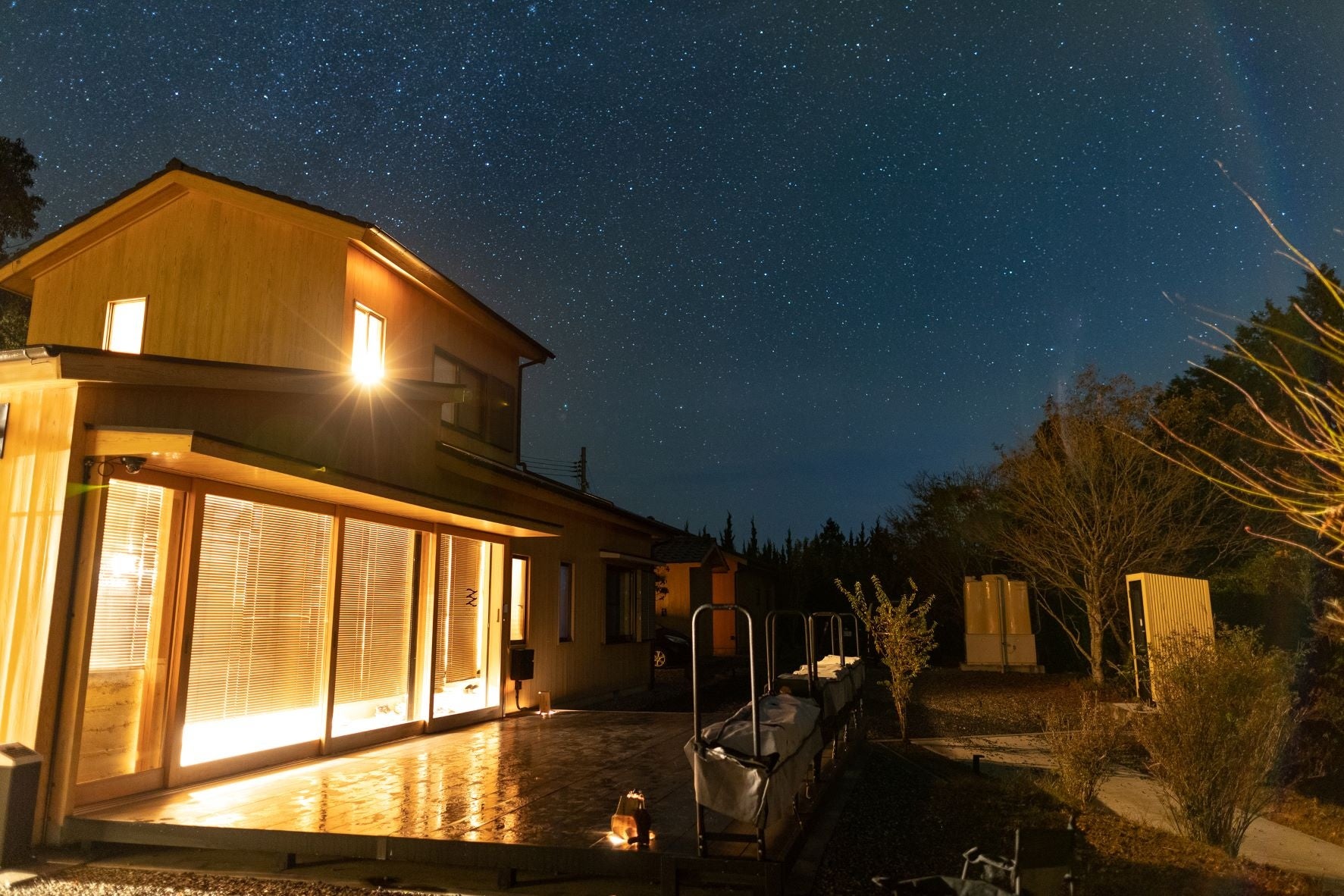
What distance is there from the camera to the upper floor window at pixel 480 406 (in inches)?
488

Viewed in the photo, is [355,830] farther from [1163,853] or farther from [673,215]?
[673,215]

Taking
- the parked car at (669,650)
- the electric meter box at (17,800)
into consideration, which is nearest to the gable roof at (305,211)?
the electric meter box at (17,800)

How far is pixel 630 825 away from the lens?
5.03 m

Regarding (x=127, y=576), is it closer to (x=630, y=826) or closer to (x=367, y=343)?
(x=630, y=826)

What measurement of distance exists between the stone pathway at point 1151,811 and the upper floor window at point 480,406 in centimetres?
760

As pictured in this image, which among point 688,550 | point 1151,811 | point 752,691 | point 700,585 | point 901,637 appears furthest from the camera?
point 700,585

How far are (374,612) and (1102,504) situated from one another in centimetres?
1431

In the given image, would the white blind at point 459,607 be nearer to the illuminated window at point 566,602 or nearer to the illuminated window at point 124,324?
the illuminated window at point 566,602

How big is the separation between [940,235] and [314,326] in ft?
29.5

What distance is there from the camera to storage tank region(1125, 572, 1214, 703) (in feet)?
42.1

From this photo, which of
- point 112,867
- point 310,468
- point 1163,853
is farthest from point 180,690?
point 1163,853

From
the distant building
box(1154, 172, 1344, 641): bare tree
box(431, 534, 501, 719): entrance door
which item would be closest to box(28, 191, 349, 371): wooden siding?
box(431, 534, 501, 719): entrance door

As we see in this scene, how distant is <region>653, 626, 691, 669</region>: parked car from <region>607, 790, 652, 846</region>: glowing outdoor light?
17373mm

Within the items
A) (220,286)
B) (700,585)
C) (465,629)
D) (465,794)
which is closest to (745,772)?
(465,794)
